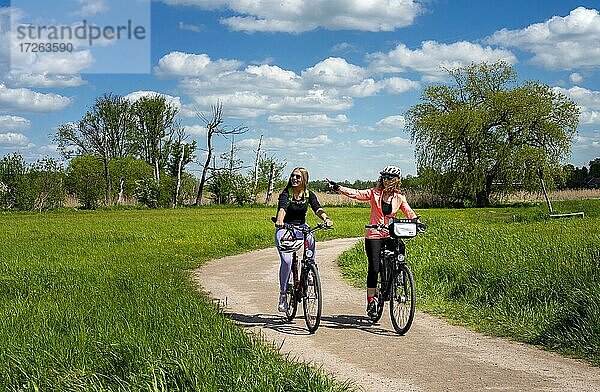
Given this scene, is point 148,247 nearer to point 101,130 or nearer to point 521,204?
point 521,204

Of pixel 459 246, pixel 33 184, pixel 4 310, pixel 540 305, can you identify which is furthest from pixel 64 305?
pixel 33 184

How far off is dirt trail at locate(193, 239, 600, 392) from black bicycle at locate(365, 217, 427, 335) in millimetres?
225

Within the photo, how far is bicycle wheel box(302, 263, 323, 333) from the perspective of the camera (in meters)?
9.45

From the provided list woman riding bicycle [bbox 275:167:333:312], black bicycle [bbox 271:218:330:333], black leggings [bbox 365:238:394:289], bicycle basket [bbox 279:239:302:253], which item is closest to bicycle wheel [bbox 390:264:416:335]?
black leggings [bbox 365:238:394:289]

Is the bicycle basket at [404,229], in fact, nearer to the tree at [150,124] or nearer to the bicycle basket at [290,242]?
the bicycle basket at [290,242]

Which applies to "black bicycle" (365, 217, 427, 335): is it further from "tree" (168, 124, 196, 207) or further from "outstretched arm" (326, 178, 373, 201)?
"tree" (168, 124, 196, 207)

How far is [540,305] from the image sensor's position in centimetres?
1020

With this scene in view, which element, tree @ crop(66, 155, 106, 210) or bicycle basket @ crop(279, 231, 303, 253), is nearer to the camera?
bicycle basket @ crop(279, 231, 303, 253)

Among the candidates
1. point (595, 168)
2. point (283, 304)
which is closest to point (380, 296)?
point (283, 304)

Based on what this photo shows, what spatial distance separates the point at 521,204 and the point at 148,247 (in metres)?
47.8

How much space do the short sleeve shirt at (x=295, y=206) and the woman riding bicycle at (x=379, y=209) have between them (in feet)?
1.79

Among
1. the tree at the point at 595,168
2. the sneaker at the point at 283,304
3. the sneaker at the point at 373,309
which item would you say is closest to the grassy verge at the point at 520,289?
the sneaker at the point at 373,309

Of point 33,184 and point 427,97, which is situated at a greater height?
point 427,97

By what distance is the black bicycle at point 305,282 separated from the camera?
376 inches
